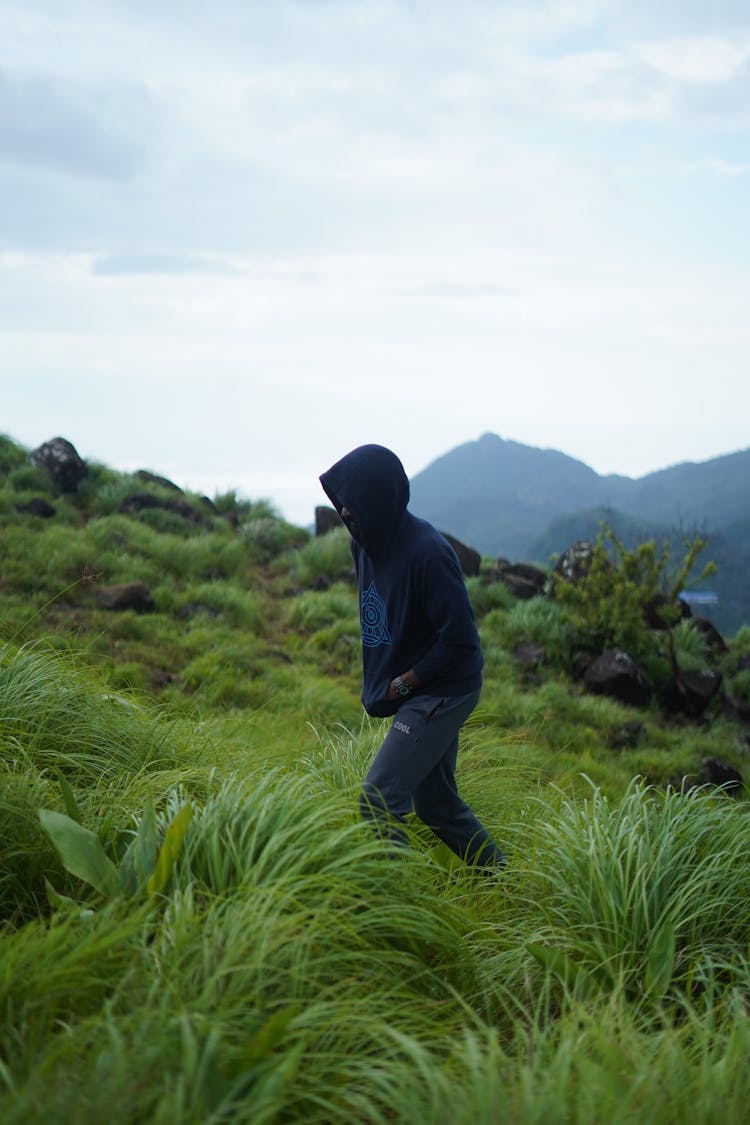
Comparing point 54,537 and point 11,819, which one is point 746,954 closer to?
point 11,819

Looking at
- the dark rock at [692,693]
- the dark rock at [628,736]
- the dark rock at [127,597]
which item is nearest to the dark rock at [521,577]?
the dark rock at [692,693]

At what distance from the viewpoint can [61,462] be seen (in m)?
13.7

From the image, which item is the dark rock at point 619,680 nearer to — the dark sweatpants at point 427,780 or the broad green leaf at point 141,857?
the dark sweatpants at point 427,780

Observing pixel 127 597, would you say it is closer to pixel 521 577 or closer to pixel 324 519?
pixel 324 519

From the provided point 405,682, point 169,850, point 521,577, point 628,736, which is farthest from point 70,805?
point 521,577

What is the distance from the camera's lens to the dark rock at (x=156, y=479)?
15.4 m

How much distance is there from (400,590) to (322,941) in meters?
1.62

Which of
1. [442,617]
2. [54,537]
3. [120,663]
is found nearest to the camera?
[442,617]

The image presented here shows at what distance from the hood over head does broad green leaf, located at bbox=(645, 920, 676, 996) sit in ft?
6.01

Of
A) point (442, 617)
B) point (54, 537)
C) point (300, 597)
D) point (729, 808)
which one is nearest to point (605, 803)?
point (729, 808)

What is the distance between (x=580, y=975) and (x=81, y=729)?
2538 millimetres

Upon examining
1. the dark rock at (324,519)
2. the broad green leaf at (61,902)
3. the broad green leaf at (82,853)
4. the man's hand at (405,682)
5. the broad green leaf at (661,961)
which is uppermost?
the dark rock at (324,519)

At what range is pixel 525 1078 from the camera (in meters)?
2.03

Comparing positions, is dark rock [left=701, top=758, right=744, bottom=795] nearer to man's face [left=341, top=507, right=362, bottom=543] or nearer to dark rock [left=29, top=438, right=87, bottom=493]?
man's face [left=341, top=507, right=362, bottom=543]
